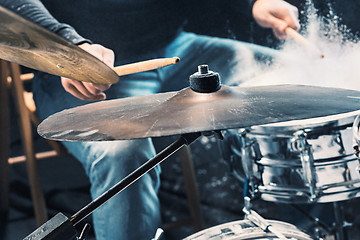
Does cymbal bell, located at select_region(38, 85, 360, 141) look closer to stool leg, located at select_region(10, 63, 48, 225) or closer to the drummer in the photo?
the drummer

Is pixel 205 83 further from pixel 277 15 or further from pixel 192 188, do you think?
pixel 192 188

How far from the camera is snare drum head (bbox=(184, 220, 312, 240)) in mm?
834

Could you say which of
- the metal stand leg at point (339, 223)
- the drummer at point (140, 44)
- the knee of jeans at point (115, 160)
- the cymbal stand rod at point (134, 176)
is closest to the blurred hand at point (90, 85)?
the drummer at point (140, 44)

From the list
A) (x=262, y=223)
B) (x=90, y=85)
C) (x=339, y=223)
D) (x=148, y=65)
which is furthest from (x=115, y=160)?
(x=339, y=223)

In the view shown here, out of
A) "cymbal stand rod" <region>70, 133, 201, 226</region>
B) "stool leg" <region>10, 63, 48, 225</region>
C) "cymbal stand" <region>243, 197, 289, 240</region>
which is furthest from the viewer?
"stool leg" <region>10, 63, 48, 225</region>

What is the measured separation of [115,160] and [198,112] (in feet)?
1.58

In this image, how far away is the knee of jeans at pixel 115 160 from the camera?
1.12m

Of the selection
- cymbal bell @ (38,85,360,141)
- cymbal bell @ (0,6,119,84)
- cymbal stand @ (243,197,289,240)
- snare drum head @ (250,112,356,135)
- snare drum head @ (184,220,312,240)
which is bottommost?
snare drum head @ (184,220,312,240)

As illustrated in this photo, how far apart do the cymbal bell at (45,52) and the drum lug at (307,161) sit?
0.37 metres

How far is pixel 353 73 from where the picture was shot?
1.31 meters

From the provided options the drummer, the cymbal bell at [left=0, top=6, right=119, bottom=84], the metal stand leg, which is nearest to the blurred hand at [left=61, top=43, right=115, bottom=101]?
the drummer

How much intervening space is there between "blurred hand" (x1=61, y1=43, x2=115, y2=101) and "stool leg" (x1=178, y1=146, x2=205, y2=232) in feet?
1.23

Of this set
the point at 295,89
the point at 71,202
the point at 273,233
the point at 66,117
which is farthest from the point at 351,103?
the point at 71,202

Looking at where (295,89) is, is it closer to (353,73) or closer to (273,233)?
(273,233)
